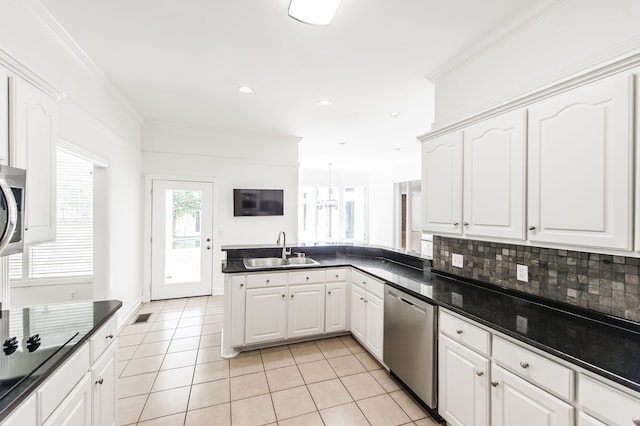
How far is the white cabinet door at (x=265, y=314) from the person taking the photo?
296 centimetres

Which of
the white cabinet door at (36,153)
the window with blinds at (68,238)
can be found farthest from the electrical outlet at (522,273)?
the window with blinds at (68,238)

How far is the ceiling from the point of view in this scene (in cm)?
194

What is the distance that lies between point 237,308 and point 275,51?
97.5 inches

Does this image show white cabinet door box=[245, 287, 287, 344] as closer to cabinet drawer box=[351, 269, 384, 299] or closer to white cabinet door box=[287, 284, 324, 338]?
white cabinet door box=[287, 284, 324, 338]

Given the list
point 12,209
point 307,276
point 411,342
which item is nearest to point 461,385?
point 411,342

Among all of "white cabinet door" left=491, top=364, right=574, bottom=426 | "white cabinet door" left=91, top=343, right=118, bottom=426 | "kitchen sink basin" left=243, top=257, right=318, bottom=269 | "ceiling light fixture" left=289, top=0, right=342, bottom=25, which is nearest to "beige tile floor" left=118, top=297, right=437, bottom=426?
"white cabinet door" left=91, top=343, right=118, bottom=426

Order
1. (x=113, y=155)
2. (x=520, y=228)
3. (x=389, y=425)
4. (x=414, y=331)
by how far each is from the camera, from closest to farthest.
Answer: (x=520, y=228) < (x=389, y=425) < (x=414, y=331) < (x=113, y=155)

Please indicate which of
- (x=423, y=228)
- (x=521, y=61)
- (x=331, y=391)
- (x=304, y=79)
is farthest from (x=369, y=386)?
(x=304, y=79)

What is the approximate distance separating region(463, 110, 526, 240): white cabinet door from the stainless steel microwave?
2.61 m

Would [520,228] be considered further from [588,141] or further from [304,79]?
[304,79]

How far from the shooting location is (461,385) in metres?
1.78

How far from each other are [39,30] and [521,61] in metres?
3.45

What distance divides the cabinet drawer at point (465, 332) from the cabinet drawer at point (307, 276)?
150 cm

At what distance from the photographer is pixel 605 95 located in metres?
A: 1.35
